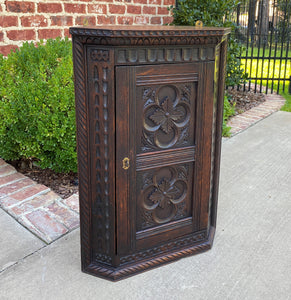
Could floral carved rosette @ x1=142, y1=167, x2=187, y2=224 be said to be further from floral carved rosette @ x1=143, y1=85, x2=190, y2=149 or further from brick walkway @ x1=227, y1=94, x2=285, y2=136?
brick walkway @ x1=227, y1=94, x2=285, y2=136

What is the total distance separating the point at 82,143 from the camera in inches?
82.1

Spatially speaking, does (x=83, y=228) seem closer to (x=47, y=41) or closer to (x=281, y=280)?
(x=281, y=280)

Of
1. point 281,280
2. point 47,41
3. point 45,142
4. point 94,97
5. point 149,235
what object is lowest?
point 281,280

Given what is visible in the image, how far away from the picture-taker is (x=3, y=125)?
3352 millimetres

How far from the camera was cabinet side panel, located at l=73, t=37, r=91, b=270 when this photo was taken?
1951 mm

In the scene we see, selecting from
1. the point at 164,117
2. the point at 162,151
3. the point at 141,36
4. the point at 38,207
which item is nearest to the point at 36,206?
the point at 38,207

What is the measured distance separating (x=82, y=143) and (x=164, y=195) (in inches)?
24.9

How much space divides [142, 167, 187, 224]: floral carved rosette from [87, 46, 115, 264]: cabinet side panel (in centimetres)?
25

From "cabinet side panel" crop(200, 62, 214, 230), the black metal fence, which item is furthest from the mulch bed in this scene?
the black metal fence

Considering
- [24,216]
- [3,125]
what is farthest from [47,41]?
[24,216]

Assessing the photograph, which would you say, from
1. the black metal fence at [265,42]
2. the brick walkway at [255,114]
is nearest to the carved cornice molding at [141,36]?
the brick walkway at [255,114]

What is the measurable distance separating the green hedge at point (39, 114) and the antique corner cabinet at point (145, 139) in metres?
1.20

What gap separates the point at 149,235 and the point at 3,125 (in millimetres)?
1822

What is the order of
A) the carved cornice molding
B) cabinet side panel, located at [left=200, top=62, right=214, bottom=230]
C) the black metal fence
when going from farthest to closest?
1. the black metal fence
2. cabinet side panel, located at [left=200, top=62, right=214, bottom=230]
3. the carved cornice molding
